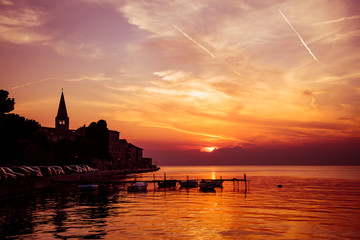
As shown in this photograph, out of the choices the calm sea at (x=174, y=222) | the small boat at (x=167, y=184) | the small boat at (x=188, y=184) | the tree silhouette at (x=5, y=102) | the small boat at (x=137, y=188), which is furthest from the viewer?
Result: the small boat at (x=188, y=184)

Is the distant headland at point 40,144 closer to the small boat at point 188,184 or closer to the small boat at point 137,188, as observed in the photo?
the small boat at point 137,188

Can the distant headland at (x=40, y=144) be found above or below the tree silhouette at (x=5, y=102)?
below

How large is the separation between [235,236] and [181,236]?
186 inches

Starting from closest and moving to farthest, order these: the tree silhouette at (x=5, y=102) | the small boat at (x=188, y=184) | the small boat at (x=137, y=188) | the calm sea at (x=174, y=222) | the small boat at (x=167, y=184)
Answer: the calm sea at (x=174, y=222)
the tree silhouette at (x=5, y=102)
the small boat at (x=137, y=188)
the small boat at (x=167, y=184)
the small boat at (x=188, y=184)

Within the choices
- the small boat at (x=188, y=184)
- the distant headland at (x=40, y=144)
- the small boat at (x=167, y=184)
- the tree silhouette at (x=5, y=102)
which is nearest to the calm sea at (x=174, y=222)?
the distant headland at (x=40, y=144)

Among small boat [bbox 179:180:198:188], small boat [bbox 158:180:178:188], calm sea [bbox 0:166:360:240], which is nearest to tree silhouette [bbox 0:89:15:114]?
calm sea [bbox 0:166:360:240]

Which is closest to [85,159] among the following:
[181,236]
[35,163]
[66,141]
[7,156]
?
[66,141]

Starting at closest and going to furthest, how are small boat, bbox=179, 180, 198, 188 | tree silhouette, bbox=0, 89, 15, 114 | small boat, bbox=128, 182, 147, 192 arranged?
tree silhouette, bbox=0, 89, 15, 114
small boat, bbox=128, 182, 147, 192
small boat, bbox=179, 180, 198, 188

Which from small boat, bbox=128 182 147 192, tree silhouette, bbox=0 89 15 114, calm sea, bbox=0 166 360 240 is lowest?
calm sea, bbox=0 166 360 240

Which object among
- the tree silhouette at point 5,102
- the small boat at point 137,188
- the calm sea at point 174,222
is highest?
the tree silhouette at point 5,102

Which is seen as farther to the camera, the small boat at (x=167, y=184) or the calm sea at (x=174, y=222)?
the small boat at (x=167, y=184)

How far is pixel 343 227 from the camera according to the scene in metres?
37.6

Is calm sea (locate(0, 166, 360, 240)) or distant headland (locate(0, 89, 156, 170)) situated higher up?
distant headland (locate(0, 89, 156, 170))

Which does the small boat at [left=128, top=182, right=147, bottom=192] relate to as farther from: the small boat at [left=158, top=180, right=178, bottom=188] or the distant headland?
the distant headland
